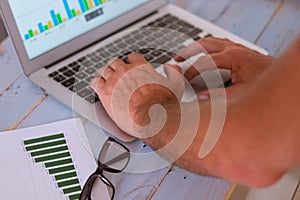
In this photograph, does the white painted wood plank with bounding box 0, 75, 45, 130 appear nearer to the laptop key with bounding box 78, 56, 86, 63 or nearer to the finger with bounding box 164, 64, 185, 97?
the laptop key with bounding box 78, 56, 86, 63

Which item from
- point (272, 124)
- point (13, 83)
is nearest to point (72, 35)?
point (13, 83)

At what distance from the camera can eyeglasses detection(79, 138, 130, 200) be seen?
79 cm

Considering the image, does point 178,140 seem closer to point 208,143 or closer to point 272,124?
point 208,143

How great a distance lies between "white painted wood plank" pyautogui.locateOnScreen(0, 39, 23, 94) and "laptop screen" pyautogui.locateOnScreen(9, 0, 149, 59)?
8 centimetres

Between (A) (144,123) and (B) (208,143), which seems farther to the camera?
(A) (144,123)

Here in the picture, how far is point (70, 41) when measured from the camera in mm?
1023

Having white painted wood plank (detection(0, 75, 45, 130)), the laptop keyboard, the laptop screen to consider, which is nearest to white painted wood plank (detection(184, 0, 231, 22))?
the laptop keyboard

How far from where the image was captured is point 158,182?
828mm

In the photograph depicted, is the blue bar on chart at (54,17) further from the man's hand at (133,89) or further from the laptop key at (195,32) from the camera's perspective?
the laptop key at (195,32)

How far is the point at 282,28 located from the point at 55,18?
A: 51 centimetres

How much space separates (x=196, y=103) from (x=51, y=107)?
12.4 inches

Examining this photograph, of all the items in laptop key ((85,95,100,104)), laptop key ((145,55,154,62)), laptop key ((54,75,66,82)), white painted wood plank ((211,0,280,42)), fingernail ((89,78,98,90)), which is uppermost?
fingernail ((89,78,98,90))

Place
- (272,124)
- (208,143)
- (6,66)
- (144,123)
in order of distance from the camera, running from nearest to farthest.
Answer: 1. (272,124)
2. (208,143)
3. (144,123)
4. (6,66)

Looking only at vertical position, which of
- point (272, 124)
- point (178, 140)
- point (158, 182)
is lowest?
point (158, 182)
